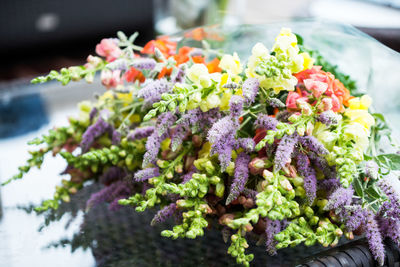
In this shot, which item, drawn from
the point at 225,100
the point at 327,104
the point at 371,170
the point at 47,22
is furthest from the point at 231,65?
the point at 47,22

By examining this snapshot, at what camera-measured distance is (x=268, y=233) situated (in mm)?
665

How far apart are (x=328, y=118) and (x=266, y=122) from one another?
0.30 ft

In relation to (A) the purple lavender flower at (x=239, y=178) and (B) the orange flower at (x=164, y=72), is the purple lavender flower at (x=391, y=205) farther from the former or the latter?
(B) the orange flower at (x=164, y=72)

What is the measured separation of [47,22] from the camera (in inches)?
125

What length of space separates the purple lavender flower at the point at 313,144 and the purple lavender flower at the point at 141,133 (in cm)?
27

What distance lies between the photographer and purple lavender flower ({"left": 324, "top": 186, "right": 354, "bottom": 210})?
661 mm

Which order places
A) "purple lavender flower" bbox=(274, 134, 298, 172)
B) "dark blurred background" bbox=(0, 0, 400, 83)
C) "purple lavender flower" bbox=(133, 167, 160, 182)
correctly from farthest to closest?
"dark blurred background" bbox=(0, 0, 400, 83), "purple lavender flower" bbox=(133, 167, 160, 182), "purple lavender flower" bbox=(274, 134, 298, 172)

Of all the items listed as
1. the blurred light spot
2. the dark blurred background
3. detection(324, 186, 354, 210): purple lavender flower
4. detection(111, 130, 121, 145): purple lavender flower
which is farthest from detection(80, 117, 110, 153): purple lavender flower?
the blurred light spot

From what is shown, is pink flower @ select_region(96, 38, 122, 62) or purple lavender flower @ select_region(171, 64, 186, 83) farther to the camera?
pink flower @ select_region(96, 38, 122, 62)

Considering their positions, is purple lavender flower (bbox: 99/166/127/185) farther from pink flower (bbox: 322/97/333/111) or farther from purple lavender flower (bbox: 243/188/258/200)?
pink flower (bbox: 322/97/333/111)

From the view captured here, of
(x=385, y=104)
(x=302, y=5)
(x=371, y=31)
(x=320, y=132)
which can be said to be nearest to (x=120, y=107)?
(x=320, y=132)

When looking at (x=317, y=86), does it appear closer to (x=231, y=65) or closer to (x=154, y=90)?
(x=231, y=65)

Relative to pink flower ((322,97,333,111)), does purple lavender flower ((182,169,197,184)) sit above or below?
below

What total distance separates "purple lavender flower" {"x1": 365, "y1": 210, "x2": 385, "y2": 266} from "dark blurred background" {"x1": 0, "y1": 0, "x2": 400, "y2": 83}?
6.84 feet
